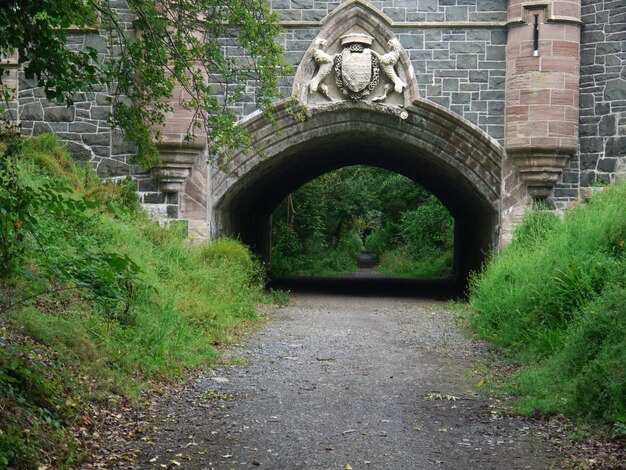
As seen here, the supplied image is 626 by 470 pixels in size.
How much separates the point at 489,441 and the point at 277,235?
1990cm

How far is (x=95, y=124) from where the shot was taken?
40.5 feet

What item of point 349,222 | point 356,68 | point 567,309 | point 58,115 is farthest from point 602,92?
point 349,222

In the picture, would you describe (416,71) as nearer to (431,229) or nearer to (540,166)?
(540,166)

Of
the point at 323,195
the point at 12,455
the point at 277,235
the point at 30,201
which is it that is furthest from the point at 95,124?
the point at 323,195

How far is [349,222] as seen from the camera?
33.2 metres

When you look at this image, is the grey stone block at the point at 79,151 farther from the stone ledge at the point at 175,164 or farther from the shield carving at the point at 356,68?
the shield carving at the point at 356,68

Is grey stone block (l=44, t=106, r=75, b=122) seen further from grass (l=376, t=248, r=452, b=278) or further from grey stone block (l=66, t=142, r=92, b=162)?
grass (l=376, t=248, r=452, b=278)

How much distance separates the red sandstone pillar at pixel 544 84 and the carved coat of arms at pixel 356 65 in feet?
6.33

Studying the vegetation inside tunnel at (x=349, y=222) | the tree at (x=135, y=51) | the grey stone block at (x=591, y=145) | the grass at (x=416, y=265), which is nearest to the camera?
the tree at (x=135, y=51)

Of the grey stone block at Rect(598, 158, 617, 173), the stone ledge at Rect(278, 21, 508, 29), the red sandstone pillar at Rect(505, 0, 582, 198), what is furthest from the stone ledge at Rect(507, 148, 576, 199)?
the stone ledge at Rect(278, 21, 508, 29)

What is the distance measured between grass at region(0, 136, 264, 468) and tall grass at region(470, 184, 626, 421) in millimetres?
3011

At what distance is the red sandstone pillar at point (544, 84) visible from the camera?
1171 cm

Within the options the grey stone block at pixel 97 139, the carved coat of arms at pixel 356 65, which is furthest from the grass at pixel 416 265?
the grey stone block at pixel 97 139

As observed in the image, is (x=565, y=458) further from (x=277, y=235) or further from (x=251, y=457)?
(x=277, y=235)
